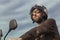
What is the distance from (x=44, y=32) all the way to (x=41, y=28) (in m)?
0.11

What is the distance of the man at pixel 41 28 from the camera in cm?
605

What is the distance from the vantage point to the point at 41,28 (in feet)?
19.9

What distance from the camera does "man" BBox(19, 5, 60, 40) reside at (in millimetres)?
6047

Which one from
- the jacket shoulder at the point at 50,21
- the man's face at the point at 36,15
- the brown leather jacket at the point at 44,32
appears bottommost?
the brown leather jacket at the point at 44,32

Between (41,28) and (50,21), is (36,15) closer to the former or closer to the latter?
(50,21)

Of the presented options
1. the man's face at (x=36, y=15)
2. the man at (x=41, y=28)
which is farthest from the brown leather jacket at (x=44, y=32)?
the man's face at (x=36, y=15)

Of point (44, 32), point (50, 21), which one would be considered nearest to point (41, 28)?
point (44, 32)

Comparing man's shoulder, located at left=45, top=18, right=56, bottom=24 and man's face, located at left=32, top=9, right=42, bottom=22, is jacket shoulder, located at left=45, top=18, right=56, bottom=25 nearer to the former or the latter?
man's shoulder, located at left=45, top=18, right=56, bottom=24

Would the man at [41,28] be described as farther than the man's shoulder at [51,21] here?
No

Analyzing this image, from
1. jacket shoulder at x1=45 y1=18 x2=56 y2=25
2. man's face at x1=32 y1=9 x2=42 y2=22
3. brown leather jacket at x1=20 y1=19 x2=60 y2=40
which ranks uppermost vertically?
man's face at x1=32 y1=9 x2=42 y2=22

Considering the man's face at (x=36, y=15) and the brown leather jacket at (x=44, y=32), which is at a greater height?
the man's face at (x=36, y=15)

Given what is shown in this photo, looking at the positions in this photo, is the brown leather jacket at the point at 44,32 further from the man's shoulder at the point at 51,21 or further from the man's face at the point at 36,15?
the man's face at the point at 36,15

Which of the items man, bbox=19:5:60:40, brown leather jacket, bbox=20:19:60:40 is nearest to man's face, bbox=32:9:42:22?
man, bbox=19:5:60:40

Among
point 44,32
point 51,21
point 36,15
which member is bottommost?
point 44,32
